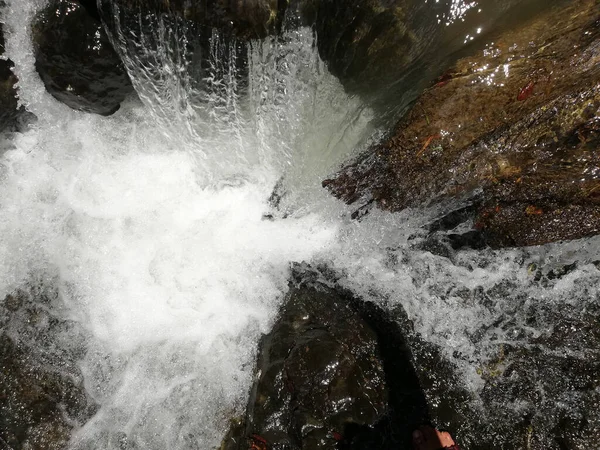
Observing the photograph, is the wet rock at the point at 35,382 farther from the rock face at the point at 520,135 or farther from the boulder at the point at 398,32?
the boulder at the point at 398,32

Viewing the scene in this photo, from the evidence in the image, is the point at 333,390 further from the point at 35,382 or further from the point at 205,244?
the point at 35,382

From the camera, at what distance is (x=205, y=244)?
12.3ft

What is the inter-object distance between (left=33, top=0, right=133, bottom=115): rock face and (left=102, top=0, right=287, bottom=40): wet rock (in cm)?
43

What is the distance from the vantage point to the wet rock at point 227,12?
2.78 meters

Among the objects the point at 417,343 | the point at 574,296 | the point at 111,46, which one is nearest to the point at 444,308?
the point at 417,343

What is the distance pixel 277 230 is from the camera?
381 cm

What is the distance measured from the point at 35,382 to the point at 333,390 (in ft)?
7.80

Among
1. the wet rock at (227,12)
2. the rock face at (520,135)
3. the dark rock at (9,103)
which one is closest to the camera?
the rock face at (520,135)

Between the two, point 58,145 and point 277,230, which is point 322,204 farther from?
point 58,145

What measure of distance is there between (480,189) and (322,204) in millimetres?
1393

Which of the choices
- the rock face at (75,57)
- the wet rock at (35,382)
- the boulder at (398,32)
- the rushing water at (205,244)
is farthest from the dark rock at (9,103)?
the boulder at (398,32)

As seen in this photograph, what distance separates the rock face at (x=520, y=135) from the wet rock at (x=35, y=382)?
3168mm

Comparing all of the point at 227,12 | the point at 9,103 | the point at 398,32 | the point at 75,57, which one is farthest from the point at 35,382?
the point at 398,32

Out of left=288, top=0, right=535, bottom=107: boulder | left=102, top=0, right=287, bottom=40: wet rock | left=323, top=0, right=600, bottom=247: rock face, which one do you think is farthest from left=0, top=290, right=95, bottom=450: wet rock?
left=288, top=0, right=535, bottom=107: boulder
